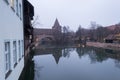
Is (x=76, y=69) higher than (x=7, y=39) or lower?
lower

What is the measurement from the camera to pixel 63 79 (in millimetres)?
9977

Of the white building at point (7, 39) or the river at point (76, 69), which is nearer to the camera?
the white building at point (7, 39)

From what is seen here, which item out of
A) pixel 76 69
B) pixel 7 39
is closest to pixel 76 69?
pixel 76 69

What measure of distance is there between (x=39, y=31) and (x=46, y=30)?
2.93 meters

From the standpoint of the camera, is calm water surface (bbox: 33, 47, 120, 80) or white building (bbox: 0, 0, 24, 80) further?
calm water surface (bbox: 33, 47, 120, 80)

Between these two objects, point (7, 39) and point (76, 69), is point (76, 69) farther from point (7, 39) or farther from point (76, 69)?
point (7, 39)

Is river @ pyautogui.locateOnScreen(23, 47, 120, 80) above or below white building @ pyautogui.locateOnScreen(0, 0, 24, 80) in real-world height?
A: below

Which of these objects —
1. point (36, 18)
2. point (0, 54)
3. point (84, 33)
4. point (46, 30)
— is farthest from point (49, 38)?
point (0, 54)

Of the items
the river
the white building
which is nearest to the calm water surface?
the river

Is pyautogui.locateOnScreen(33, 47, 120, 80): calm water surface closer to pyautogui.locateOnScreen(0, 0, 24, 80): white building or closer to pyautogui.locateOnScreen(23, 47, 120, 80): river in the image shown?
pyautogui.locateOnScreen(23, 47, 120, 80): river

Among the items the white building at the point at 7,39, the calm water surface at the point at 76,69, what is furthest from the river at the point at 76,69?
the white building at the point at 7,39

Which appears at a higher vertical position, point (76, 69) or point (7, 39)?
point (7, 39)

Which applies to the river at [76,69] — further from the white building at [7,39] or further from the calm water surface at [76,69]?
the white building at [7,39]

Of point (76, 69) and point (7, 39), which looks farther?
point (76, 69)
